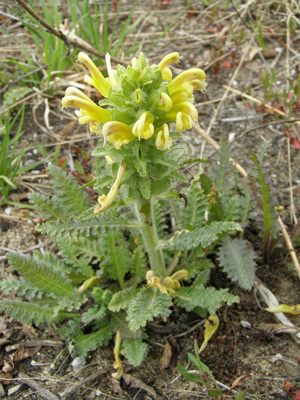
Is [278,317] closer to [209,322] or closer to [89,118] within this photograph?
[209,322]

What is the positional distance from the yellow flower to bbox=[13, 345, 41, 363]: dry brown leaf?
1.69m

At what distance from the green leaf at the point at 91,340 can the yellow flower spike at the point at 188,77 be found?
174 centimetres

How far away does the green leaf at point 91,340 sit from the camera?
272cm

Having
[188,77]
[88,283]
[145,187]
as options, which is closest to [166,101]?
[188,77]

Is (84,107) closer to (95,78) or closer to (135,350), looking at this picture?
(95,78)

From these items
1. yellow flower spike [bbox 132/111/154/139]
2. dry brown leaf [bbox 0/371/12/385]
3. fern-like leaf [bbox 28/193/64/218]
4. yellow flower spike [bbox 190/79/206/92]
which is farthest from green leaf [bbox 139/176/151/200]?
dry brown leaf [bbox 0/371/12/385]

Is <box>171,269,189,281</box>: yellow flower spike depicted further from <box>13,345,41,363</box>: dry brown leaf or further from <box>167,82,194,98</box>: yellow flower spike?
<box>167,82,194,98</box>: yellow flower spike

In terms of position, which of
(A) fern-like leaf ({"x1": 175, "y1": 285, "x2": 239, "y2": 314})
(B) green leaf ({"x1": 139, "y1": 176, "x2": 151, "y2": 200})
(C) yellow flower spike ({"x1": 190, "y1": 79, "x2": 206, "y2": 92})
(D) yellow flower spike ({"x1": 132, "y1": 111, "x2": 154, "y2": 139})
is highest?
(C) yellow flower spike ({"x1": 190, "y1": 79, "x2": 206, "y2": 92})

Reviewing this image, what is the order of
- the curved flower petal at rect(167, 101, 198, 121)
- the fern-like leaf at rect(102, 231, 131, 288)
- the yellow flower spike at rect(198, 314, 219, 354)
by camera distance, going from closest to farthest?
1. the curved flower petal at rect(167, 101, 198, 121)
2. the yellow flower spike at rect(198, 314, 219, 354)
3. the fern-like leaf at rect(102, 231, 131, 288)

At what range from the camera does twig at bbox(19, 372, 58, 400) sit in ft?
8.50

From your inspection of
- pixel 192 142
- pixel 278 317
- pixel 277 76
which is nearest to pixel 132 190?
pixel 278 317

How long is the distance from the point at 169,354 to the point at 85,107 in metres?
1.76

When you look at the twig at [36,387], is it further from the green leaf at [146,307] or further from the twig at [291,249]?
the twig at [291,249]

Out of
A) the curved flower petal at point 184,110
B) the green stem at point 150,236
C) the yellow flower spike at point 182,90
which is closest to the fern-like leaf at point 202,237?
the green stem at point 150,236
